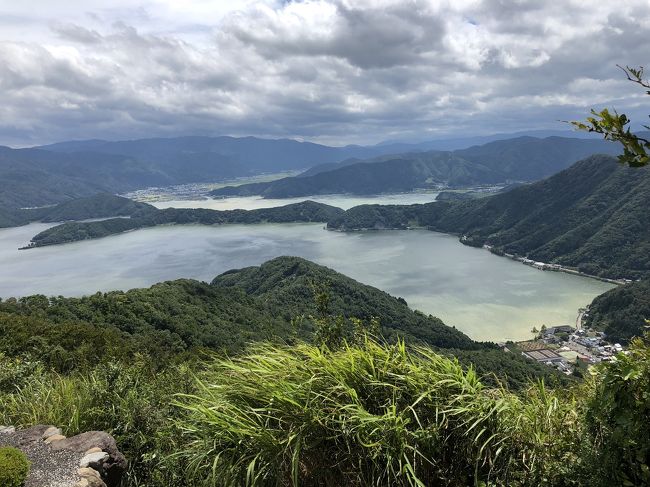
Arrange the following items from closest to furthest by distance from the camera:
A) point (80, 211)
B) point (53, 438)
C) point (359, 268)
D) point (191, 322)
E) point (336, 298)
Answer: point (53, 438), point (191, 322), point (336, 298), point (359, 268), point (80, 211)

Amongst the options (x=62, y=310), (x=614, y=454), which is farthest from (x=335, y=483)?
(x=62, y=310)

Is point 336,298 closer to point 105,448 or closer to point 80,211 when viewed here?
point 105,448

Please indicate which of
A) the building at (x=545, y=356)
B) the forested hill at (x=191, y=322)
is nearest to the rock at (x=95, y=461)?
the forested hill at (x=191, y=322)

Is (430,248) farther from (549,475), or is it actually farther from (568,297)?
(549,475)

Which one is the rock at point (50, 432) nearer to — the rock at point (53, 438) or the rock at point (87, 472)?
the rock at point (53, 438)

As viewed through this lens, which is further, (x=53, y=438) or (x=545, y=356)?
(x=545, y=356)

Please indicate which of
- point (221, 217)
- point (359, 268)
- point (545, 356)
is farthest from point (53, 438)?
point (221, 217)
